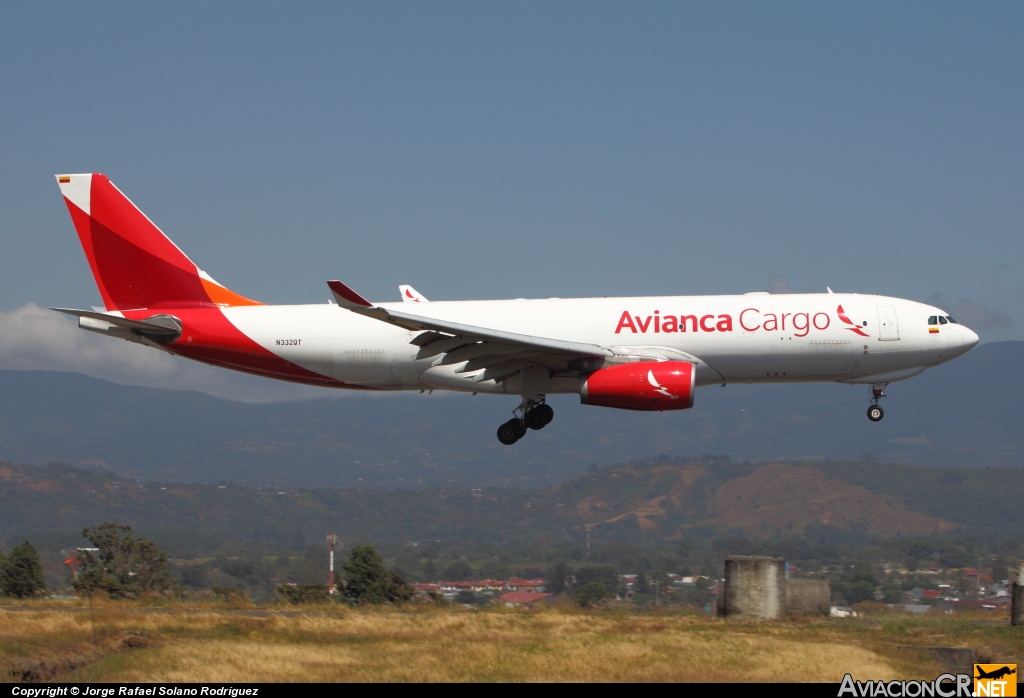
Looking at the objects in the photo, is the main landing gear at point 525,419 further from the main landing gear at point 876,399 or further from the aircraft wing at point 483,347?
the main landing gear at point 876,399

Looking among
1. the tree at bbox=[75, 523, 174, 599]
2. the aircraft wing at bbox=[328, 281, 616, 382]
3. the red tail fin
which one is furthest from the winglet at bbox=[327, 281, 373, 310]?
the tree at bbox=[75, 523, 174, 599]

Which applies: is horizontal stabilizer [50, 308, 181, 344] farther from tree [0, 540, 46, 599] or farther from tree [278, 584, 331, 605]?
tree [0, 540, 46, 599]

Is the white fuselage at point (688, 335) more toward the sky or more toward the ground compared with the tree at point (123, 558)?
more toward the sky

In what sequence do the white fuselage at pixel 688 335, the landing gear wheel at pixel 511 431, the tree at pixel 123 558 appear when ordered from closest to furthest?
the white fuselage at pixel 688 335 → the landing gear wheel at pixel 511 431 → the tree at pixel 123 558

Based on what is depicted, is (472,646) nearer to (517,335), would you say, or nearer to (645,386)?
(645,386)

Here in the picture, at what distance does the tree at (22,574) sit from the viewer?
39719mm

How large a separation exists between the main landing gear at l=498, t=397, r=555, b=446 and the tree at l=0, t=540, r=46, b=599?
58.4 ft

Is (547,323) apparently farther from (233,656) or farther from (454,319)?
(233,656)

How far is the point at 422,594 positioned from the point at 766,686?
54.0 feet

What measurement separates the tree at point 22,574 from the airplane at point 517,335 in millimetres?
11872

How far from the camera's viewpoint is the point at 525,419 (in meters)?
33.2

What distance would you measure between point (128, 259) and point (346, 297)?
34.0 feet

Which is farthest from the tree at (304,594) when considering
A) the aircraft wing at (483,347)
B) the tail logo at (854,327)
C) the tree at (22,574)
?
the tail logo at (854,327)

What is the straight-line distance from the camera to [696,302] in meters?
31.7
